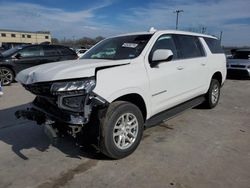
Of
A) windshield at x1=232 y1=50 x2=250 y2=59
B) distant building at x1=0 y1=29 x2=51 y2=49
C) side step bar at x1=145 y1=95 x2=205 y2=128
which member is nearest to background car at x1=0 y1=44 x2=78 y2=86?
side step bar at x1=145 y1=95 x2=205 y2=128

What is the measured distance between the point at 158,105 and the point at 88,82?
1.46 metres

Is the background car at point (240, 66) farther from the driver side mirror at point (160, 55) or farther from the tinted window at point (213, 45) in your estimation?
the driver side mirror at point (160, 55)

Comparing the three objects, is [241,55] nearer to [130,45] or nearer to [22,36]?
[130,45]

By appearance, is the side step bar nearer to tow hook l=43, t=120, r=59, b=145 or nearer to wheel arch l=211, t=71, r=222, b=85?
wheel arch l=211, t=71, r=222, b=85

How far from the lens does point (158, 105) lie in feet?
13.5

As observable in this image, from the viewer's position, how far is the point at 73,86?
3.07 metres

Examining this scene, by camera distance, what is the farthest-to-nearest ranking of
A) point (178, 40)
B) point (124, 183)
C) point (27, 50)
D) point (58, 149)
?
1. point (27, 50)
2. point (178, 40)
3. point (58, 149)
4. point (124, 183)

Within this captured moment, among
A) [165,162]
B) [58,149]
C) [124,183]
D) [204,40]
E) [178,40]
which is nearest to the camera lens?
[124,183]

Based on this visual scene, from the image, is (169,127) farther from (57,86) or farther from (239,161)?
(57,86)

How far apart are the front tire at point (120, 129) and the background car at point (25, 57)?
8024 millimetres

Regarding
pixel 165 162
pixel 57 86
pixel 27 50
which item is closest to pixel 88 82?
pixel 57 86

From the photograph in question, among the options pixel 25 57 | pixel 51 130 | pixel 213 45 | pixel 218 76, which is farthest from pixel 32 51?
pixel 51 130

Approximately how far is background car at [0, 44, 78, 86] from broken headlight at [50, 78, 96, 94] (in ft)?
26.0

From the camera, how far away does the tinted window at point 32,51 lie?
34.5 feet
